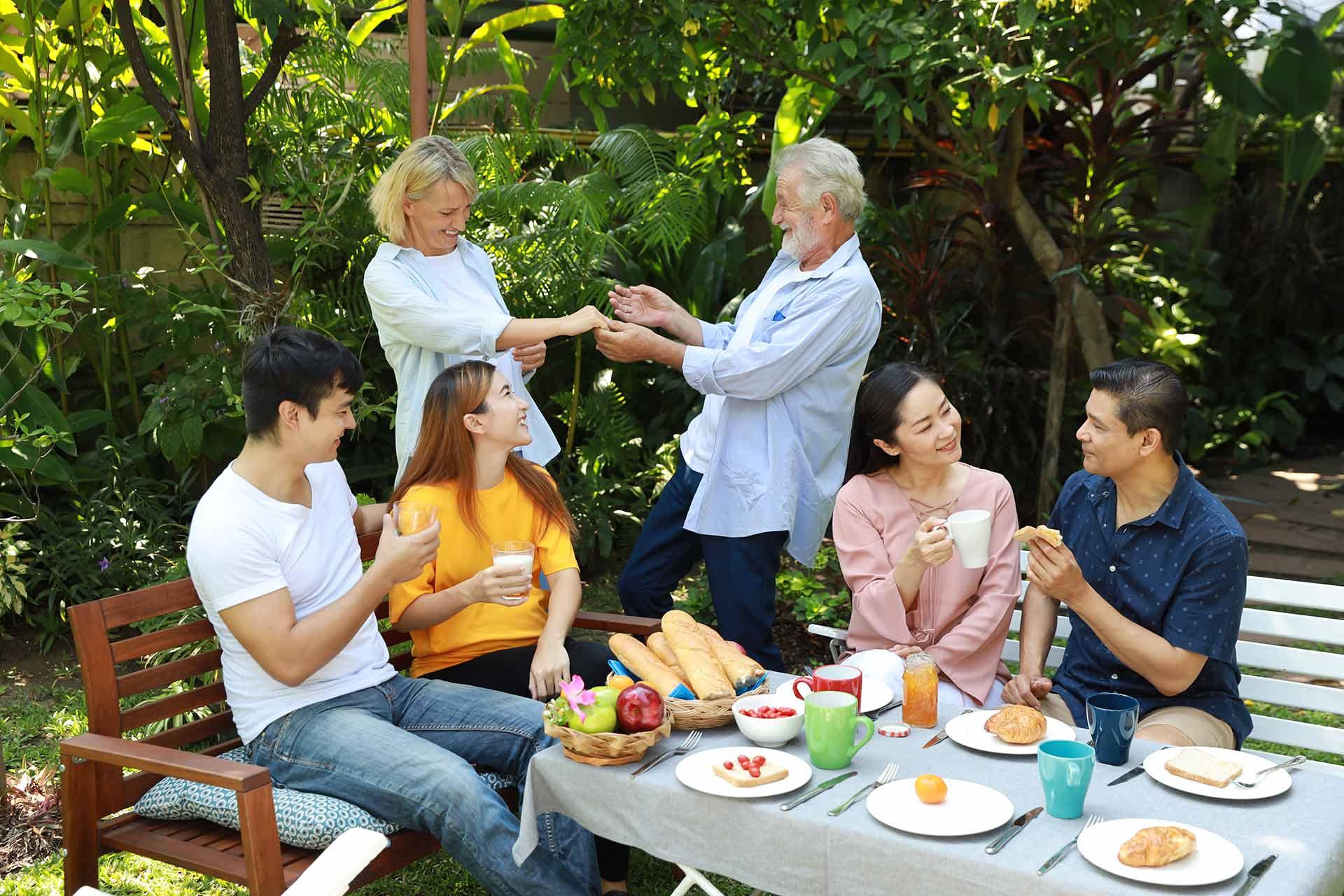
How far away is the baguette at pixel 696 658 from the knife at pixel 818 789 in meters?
0.32

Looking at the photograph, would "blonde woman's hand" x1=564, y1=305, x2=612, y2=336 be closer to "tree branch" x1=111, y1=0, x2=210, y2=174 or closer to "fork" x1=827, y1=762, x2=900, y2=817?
"fork" x1=827, y1=762, x2=900, y2=817

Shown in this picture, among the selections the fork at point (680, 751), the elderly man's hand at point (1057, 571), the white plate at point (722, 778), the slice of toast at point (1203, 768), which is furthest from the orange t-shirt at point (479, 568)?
the slice of toast at point (1203, 768)

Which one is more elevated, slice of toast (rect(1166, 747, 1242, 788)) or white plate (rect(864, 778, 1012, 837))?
slice of toast (rect(1166, 747, 1242, 788))

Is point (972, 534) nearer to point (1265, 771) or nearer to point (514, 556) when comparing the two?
point (1265, 771)

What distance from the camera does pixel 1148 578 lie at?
2943 mm

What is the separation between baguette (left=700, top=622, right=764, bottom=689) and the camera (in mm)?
2643

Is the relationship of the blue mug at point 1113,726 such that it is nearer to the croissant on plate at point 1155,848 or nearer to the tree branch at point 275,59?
the croissant on plate at point 1155,848

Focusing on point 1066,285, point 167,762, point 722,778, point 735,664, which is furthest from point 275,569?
point 1066,285

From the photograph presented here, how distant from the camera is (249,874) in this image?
243 centimetres

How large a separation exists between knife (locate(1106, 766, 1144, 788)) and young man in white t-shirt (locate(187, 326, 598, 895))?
1087 mm

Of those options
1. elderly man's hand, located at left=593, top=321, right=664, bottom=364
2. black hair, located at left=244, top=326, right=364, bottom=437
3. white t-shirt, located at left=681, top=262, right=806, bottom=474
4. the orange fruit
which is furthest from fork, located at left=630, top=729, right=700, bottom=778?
elderly man's hand, located at left=593, top=321, right=664, bottom=364

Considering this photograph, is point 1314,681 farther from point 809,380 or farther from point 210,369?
point 210,369

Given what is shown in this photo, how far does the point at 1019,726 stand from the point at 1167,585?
2.34 ft

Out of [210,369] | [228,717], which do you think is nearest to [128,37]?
[210,369]
